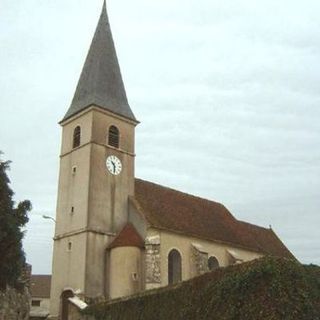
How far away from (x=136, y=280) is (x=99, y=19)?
21.1 meters

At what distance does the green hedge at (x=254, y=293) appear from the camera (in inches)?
707

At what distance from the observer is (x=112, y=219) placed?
36000 mm

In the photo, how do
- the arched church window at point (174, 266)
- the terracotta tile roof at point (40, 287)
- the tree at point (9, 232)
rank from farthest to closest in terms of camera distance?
1. the terracotta tile roof at point (40, 287)
2. the arched church window at point (174, 266)
3. the tree at point (9, 232)

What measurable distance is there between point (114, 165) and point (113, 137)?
210cm

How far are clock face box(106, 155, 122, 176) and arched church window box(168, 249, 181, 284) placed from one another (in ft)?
21.3

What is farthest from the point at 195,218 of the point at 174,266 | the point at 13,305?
the point at 13,305

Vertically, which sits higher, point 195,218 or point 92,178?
point 92,178

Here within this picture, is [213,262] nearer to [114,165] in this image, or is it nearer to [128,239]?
[128,239]

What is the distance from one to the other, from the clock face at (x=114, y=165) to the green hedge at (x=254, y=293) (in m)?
16.2

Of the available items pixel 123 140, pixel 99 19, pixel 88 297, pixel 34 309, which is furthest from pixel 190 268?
pixel 34 309

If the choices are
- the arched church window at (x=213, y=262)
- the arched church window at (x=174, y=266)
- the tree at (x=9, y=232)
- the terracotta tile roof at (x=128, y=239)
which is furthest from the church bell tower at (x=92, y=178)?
the tree at (x=9, y=232)

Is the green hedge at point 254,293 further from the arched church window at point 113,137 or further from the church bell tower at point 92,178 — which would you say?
the arched church window at point 113,137

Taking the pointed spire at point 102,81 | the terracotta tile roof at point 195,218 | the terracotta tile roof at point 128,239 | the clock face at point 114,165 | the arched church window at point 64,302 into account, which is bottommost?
the arched church window at point 64,302

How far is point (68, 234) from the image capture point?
3606 centimetres
